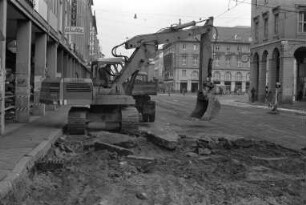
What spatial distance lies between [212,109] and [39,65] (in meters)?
9.24

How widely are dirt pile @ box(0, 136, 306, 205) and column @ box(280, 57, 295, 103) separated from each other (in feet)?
122

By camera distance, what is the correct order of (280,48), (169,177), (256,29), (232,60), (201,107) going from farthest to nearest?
1. (232,60)
2. (256,29)
3. (280,48)
4. (201,107)
5. (169,177)

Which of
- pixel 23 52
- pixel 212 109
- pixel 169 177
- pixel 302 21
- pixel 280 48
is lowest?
pixel 169 177

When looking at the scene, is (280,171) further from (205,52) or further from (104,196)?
(205,52)

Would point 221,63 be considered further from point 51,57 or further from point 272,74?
point 51,57

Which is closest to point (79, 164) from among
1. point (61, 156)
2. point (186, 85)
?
point (61, 156)

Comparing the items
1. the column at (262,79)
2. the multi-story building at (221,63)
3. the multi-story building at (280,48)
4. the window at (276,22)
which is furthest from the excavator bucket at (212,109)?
the multi-story building at (221,63)

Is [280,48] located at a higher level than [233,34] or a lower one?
lower

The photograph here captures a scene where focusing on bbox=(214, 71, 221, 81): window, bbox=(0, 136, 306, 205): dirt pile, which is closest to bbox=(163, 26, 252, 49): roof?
bbox=(214, 71, 221, 81): window

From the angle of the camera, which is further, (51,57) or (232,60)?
(232,60)

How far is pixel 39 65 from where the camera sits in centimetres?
2302

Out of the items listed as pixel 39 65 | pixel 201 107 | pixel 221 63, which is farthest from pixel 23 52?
pixel 221 63

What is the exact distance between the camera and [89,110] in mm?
17578

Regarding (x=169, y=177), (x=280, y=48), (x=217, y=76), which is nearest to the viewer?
(x=169, y=177)
